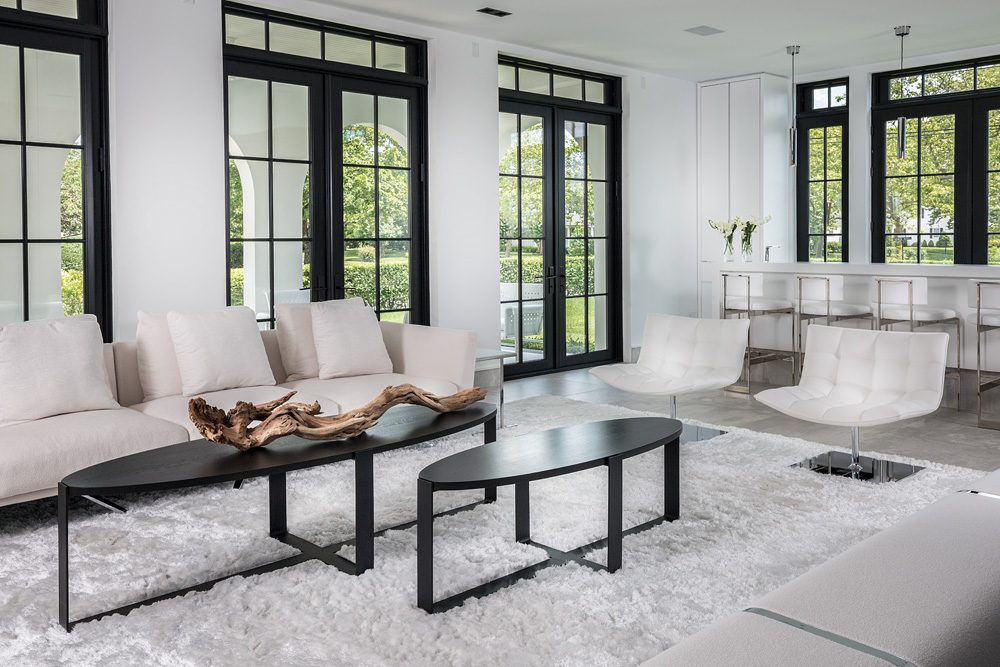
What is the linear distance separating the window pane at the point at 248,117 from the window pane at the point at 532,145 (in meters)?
2.52

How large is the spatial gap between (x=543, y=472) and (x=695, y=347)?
2785 mm

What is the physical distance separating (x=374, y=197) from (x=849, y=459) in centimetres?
379

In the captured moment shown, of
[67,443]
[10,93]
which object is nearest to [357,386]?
[67,443]

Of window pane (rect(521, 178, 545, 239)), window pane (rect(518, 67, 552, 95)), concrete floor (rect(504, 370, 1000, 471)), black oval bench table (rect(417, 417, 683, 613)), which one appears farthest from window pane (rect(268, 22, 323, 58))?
black oval bench table (rect(417, 417, 683, 613))

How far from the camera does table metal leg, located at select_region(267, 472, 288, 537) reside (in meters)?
3.54

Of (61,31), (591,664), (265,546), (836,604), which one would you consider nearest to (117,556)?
(265,546)

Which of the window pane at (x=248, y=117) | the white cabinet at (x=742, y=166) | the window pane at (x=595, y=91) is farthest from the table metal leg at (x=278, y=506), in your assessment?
the white cabinet at (x=742, y=166)

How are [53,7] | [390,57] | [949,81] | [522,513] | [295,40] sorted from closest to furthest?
1. [522,513]
2. [53,7]
3. [295,40]
4. [390,57]
5. [949,81]

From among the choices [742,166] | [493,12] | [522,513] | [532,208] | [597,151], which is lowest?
[522,513]

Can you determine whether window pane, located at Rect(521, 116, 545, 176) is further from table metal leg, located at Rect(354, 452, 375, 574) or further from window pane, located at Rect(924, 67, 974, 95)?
table metal leg, located at Rect(354, 452, 375, 574)

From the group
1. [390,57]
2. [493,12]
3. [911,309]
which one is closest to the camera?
[911,309]

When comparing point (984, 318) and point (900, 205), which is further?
point (900, 205)

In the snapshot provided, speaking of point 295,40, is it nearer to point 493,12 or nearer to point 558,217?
point 493,12

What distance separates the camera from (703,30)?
7.17 m
